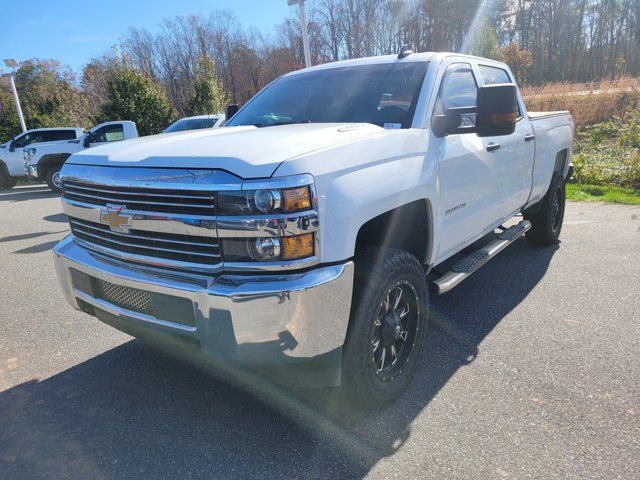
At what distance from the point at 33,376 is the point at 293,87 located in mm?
2798

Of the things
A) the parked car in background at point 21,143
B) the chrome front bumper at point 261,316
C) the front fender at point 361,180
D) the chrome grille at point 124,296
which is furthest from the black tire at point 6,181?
the front fender at point 361,180

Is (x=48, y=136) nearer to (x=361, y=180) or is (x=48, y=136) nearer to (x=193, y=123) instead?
(x=193, y=123)

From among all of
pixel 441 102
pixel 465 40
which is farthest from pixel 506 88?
pixel 465 40

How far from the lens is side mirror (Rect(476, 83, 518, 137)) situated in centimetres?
267

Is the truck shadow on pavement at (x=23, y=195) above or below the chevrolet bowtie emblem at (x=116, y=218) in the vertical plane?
below

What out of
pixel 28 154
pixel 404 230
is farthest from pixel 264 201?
pixel 28 154

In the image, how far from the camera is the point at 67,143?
14172 mm

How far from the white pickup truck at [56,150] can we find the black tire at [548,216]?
1148 cm

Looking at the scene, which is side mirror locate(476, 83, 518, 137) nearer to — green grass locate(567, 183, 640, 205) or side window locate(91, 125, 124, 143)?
green grass locate(567, 183, 640, 205)

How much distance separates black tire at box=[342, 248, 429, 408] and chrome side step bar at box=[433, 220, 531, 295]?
29 centimetres

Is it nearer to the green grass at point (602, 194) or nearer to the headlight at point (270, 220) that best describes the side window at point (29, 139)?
the green grass at point (602, 194)

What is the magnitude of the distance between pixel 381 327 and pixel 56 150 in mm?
14137

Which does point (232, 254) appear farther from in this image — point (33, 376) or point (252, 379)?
point (33, 376)

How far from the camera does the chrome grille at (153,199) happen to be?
2070mm
